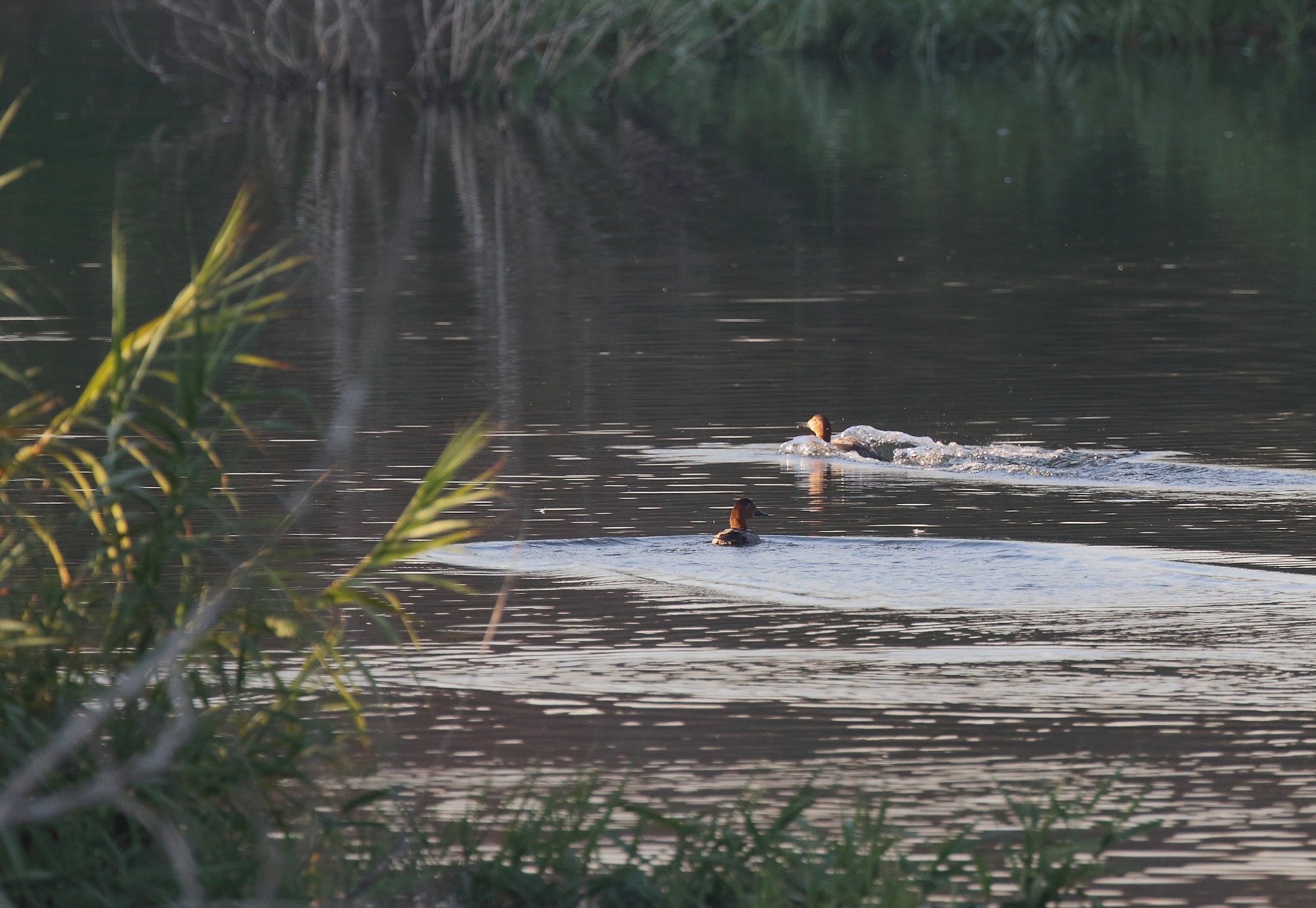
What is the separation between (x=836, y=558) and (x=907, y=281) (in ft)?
32.9

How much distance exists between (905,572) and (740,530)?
2.54 feet

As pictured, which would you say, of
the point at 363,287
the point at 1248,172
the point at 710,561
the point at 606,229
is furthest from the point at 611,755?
the point at 1248,172

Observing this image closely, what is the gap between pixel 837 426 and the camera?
12992 mm

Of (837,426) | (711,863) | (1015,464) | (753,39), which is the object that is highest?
(753,39)

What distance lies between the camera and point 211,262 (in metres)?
5.59

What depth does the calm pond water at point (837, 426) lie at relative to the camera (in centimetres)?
692

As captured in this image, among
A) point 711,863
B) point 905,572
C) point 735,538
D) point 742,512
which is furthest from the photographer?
point 742,512

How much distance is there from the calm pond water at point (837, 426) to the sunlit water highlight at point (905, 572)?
0.08 ft

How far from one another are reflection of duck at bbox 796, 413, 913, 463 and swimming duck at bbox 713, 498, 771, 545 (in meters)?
1.93

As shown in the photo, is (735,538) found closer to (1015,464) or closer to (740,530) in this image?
(740,530)

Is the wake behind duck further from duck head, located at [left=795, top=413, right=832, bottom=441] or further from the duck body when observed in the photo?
the duck body

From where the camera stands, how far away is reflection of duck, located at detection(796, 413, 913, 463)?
12008mm

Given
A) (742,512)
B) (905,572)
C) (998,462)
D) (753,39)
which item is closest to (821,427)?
(998,462)

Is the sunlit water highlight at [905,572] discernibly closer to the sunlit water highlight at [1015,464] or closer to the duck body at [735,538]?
the duck body at [735,538]
